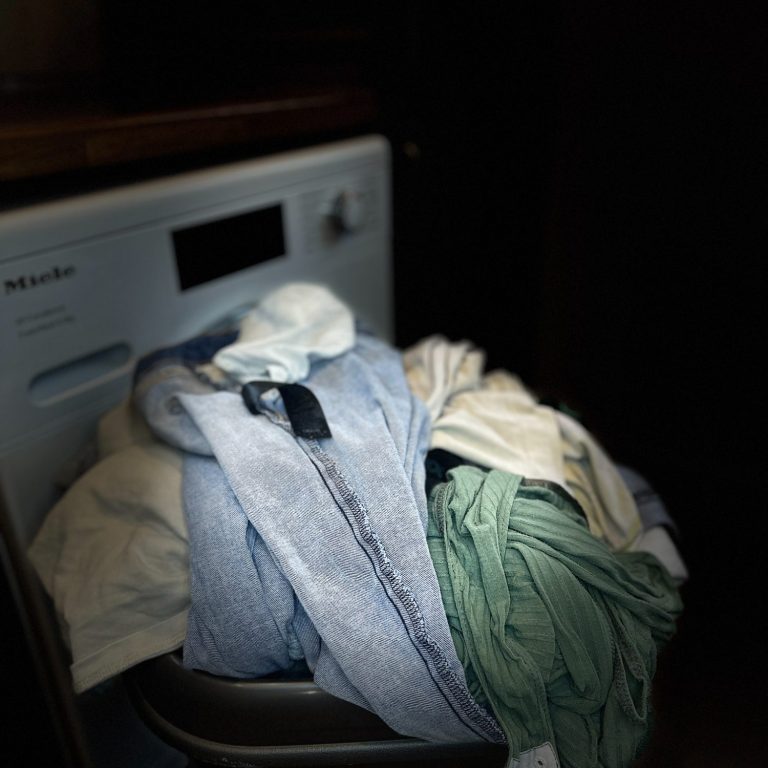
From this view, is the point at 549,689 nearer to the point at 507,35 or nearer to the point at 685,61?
the point at 685,61

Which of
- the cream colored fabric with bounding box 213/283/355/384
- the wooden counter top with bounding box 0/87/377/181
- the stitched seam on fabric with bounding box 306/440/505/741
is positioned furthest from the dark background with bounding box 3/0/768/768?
the stitched seam on fabric with bounding box 306/440/505/741

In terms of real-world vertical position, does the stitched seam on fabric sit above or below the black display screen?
below

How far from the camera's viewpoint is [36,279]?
0.58 metres

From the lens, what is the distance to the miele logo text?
562mm

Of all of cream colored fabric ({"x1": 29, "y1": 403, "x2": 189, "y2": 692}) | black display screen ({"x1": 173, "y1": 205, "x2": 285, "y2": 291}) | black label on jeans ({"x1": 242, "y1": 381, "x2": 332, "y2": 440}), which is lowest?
cream colored fabric ({"x1": 29, "y1": 403, "x2": 189, "y2": 692})

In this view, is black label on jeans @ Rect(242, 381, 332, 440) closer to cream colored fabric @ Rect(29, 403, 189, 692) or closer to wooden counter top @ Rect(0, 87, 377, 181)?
cream colored fabric @ Rect(29, 403, 189, 692)

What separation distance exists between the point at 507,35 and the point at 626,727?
0.78m

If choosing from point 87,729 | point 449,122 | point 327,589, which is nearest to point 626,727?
point 327,589

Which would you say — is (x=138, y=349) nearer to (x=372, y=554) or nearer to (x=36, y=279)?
(x=36, y=279)

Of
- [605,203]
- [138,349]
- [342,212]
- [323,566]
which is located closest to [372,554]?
[323,566]

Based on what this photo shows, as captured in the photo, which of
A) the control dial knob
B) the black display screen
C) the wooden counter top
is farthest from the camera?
the control dial knob

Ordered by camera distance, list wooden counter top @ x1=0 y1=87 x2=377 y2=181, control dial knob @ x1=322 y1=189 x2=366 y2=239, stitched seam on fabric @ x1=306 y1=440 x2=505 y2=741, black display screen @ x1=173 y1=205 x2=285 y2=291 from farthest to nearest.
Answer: control dial knob @ x1=322 y1=189 x2=366 y2=239 < black display screen @ x1=173 y1=205 x2=285 y2=291 < wooden counter top @ x1=0 y1=87 x2=377 y2=181 < stitched seam on fabric @ x1=306 y1=440 x2=505 y2=741

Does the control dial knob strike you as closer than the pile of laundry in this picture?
No

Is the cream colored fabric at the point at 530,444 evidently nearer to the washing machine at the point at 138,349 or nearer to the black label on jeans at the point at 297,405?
the black label on jeans at the point at 297,405
